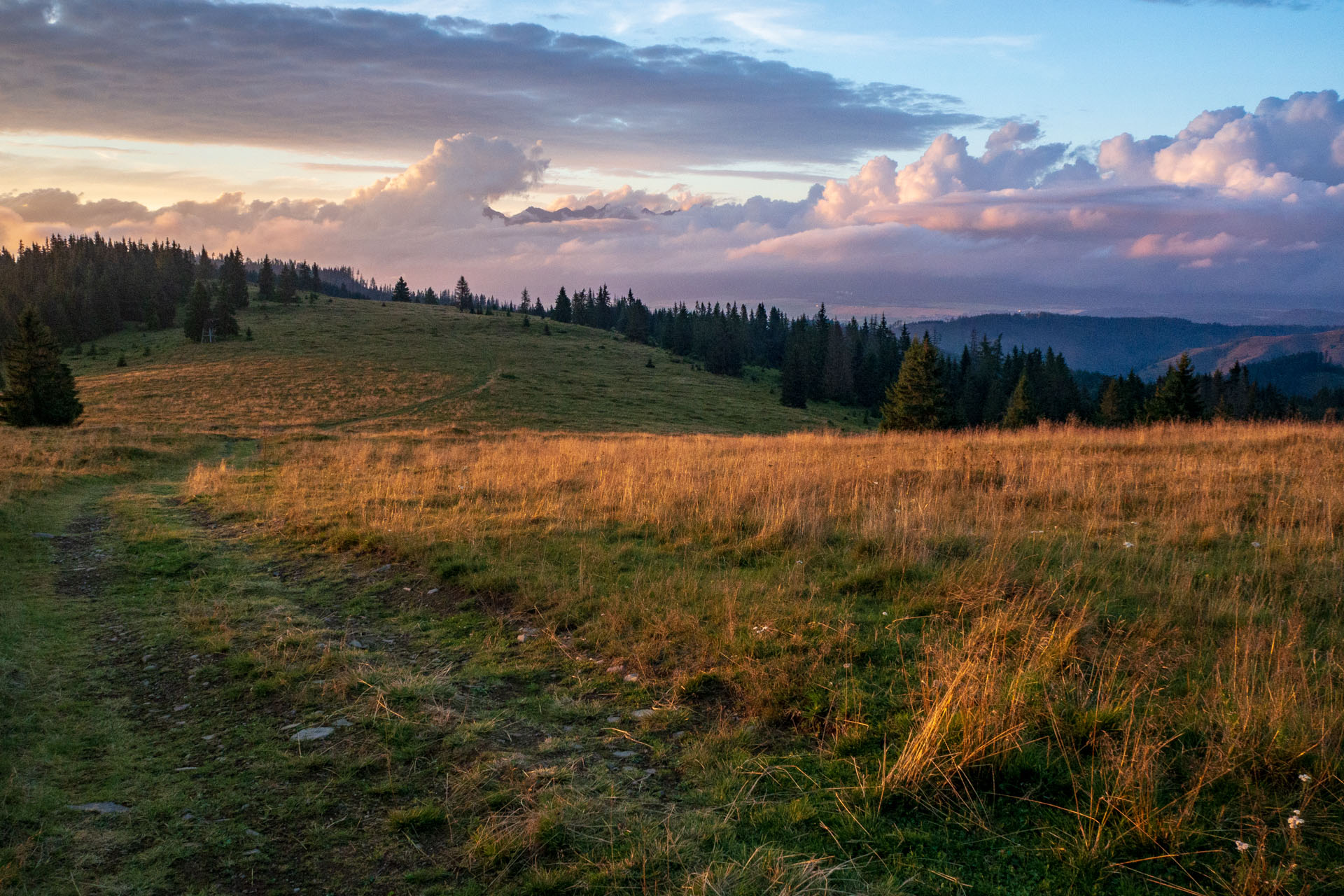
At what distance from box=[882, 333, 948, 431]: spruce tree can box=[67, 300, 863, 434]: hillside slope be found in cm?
698

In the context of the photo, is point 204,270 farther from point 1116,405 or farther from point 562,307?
point 1116,405

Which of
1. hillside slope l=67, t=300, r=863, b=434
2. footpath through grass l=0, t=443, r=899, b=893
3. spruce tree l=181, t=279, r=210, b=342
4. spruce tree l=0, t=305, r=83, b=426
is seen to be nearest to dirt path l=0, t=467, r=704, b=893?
footpath through grass l=0, t=443, r=899, b=893

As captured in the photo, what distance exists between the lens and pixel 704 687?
5312mm

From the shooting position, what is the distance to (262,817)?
397 cm

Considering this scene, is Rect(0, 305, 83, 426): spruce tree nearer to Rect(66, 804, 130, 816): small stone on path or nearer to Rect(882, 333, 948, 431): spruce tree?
Rect(66, 804, 130, 816): small stone on path

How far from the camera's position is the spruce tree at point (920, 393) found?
5272 centimetres

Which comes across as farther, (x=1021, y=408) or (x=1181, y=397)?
(x=1021, y=408)

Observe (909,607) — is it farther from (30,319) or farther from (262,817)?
(30,319)

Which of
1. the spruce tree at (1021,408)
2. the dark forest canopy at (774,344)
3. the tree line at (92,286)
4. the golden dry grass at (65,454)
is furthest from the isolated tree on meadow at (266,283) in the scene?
the spruce tree at (1021,408)

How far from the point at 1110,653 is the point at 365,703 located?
5468 mm

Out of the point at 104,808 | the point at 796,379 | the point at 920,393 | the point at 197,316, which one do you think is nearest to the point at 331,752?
the point at 104,808

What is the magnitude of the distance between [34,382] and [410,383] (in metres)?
30.7

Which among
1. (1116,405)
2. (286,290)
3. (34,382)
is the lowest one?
(1116,405)

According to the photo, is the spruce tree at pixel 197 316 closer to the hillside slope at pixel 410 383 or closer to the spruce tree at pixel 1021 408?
the hillside slope at pixel 410 383
